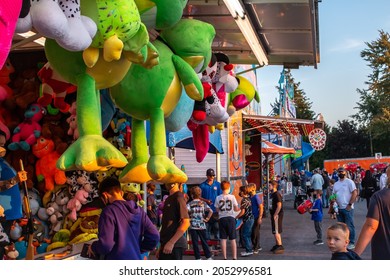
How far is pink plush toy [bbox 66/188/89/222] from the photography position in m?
5.61

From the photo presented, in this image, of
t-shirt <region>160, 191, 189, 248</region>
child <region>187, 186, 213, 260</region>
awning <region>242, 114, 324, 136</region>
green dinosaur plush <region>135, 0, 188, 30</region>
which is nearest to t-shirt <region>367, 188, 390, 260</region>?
t-shirt <region>160, 191, 189, 248</region>

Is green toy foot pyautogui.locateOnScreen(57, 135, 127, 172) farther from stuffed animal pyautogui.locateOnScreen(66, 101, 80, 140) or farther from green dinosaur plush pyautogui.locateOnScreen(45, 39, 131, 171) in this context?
stuffed animal pyautogui.locateOnScreen(66, 101, 80, 140)

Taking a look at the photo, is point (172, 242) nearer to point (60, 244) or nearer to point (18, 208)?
point (60, 244)

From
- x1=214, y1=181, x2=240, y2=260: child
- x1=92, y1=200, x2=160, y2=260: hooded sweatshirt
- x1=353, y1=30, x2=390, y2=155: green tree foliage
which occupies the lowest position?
x1=214, y1=181, x2=240, y2=260: child

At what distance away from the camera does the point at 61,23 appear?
7.02 ft

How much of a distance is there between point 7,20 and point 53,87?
257 centimetres

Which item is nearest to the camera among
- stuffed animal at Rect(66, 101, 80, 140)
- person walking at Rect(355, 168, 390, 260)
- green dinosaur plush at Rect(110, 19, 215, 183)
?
green dinosaur plush at Rect(110, 19, 215, 183)

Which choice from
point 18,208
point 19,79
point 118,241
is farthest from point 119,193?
point 19,79

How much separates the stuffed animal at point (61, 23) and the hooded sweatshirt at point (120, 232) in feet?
5.69

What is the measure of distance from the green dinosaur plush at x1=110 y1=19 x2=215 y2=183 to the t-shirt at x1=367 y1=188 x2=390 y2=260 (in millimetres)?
1936

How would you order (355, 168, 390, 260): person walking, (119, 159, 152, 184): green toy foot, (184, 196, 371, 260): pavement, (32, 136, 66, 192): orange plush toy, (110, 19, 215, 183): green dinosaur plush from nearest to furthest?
(110, 19, 215, 183): green dinosaur plush
(119, 159, 152, 184): green toy foot
(355, 168, 390, 260): person walking
(32, 136, 66, 192): orange plush toy
(184, 196, 371, 260): pavement

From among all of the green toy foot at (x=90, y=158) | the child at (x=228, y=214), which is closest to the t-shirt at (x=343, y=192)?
the child at (x=228, y=214)

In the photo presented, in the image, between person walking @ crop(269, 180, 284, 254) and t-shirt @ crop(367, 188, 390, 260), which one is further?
person walking @ crop(269, 180, 284, 254)

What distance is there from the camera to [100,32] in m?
2.48
